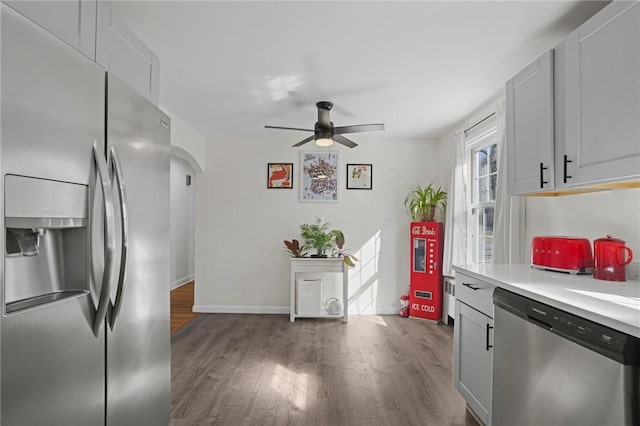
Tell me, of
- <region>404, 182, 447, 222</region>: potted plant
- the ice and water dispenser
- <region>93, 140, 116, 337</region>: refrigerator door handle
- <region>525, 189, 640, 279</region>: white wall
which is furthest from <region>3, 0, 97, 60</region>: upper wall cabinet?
<region>404, 182, 447, 222</region>: potted plant

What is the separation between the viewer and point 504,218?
315 centimetres

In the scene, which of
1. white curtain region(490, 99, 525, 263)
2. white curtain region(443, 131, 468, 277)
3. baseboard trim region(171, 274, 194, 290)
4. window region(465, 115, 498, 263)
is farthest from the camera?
baseboard trim region(171, 274, 194, 290)

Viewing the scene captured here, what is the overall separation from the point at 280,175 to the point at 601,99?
394cm

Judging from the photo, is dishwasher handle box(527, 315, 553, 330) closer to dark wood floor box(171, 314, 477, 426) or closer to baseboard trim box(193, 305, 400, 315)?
dark wood floor box(171, 314, 477, 426)

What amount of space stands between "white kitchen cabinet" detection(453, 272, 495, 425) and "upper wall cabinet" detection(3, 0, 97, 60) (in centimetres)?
227

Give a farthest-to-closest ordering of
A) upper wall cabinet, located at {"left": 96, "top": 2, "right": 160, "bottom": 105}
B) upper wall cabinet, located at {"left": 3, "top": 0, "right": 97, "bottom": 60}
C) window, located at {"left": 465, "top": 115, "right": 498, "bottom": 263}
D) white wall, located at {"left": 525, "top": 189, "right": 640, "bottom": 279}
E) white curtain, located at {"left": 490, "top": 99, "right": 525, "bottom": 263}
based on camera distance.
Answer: window, located at {"left": 465, "top": 115, "right": 498, "bottom": 263} < white curtain, located at {"left": 490, "top": 99, "right": 525, "bottom": 263} < white wall, located at {"left": 525, "top": 189, "right": 640, "bottom": 279} < upper wall cabinet, located at {"left": 96, "top": 2, "right": 160, "bottom": 105} < upper wall cabinet, located at {"left": 3, "top": 0, "right": 97, "bottom": 60}

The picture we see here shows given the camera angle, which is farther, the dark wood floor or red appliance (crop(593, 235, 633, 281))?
the dark wood floor

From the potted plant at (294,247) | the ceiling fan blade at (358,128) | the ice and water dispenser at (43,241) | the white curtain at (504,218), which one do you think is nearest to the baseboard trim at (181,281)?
the potted plant at (294,247)

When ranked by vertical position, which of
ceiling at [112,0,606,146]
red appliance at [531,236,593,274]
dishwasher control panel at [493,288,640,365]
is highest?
ceiling at [112,0,606,146]

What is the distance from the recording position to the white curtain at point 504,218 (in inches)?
119

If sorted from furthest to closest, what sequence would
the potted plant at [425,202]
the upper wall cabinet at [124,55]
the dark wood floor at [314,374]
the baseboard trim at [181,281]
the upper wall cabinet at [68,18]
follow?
1. the baseboard trim at [181,281]
2. the potted plant at [425,202]
3. the dark wood floor at [314,374]
4. the upper wall cabinet at [124,55]
5. the upper wall cabinet at [68,18]

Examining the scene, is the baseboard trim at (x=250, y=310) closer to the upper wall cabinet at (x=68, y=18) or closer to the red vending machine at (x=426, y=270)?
the red vending machine at (x=426, y=270)

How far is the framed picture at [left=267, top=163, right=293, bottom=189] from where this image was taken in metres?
5.23

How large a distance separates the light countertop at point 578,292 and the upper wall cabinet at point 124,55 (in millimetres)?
2172
